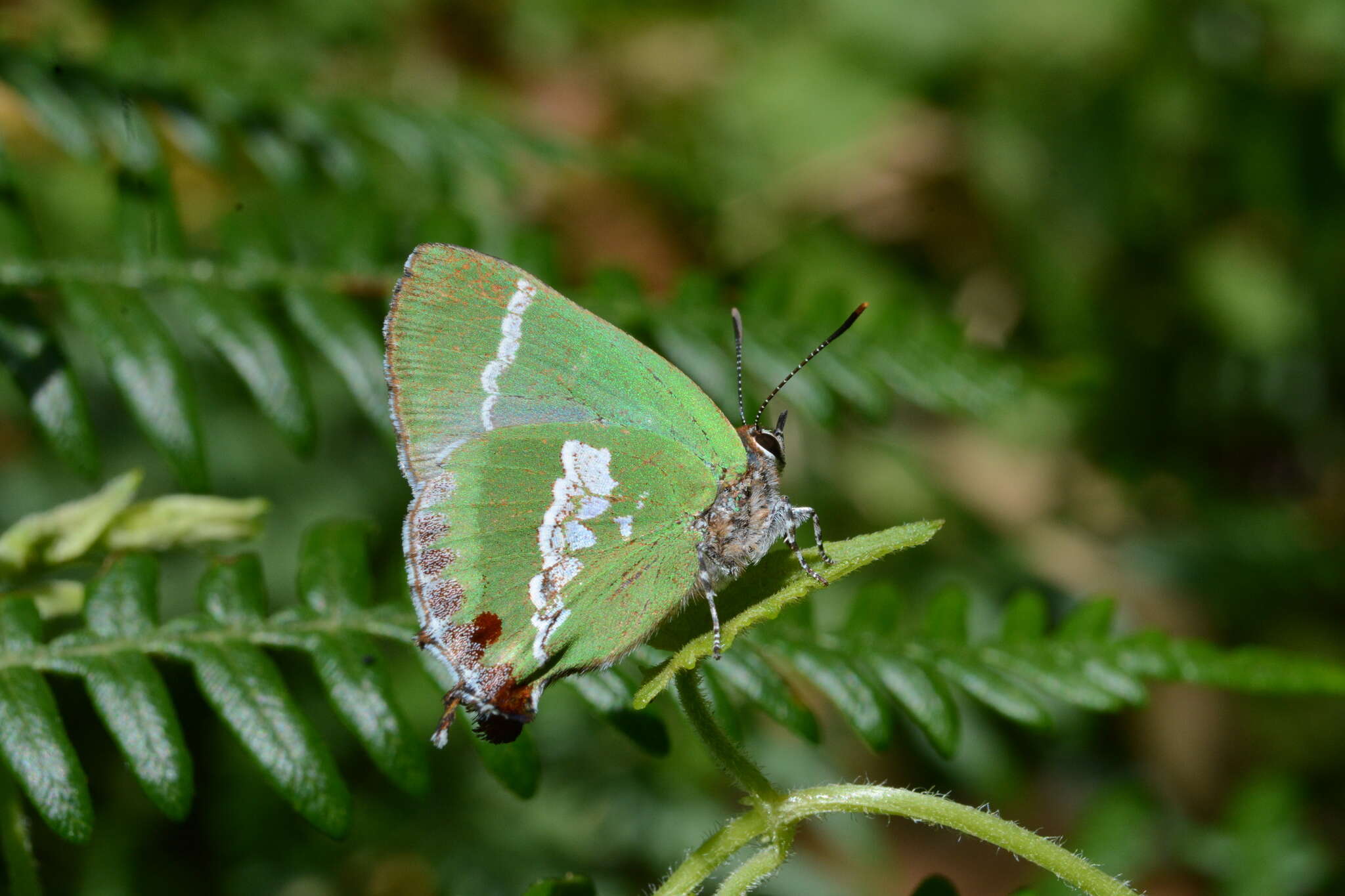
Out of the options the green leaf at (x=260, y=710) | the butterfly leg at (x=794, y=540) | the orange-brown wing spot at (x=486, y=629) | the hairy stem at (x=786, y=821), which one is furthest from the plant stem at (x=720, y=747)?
the green leaf at (x=260, y=710)

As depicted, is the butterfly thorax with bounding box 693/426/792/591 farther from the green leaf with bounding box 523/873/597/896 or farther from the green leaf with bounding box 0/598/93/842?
the green leaf with bounding box 0/598/93/842

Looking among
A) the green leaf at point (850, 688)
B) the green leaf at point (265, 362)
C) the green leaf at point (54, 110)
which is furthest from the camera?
the green leaf at point (54, 110)

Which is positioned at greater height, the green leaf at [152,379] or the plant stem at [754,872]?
Answer: the green leaf at [152,379]

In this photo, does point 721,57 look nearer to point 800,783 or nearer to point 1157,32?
point 1157,32

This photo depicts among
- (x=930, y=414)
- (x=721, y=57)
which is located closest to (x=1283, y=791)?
(x=930, y=414)

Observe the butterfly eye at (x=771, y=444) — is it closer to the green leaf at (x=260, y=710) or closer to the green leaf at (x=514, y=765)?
the green leaf at (x=514, y=765)

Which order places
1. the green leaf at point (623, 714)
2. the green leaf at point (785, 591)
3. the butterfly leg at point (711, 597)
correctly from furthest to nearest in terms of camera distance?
1. the green leaf at point (623, 714)
2. the butterfly leg at point (711, 597)
3. the green leaf at point (785, 591)

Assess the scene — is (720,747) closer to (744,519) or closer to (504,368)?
(744,519)
